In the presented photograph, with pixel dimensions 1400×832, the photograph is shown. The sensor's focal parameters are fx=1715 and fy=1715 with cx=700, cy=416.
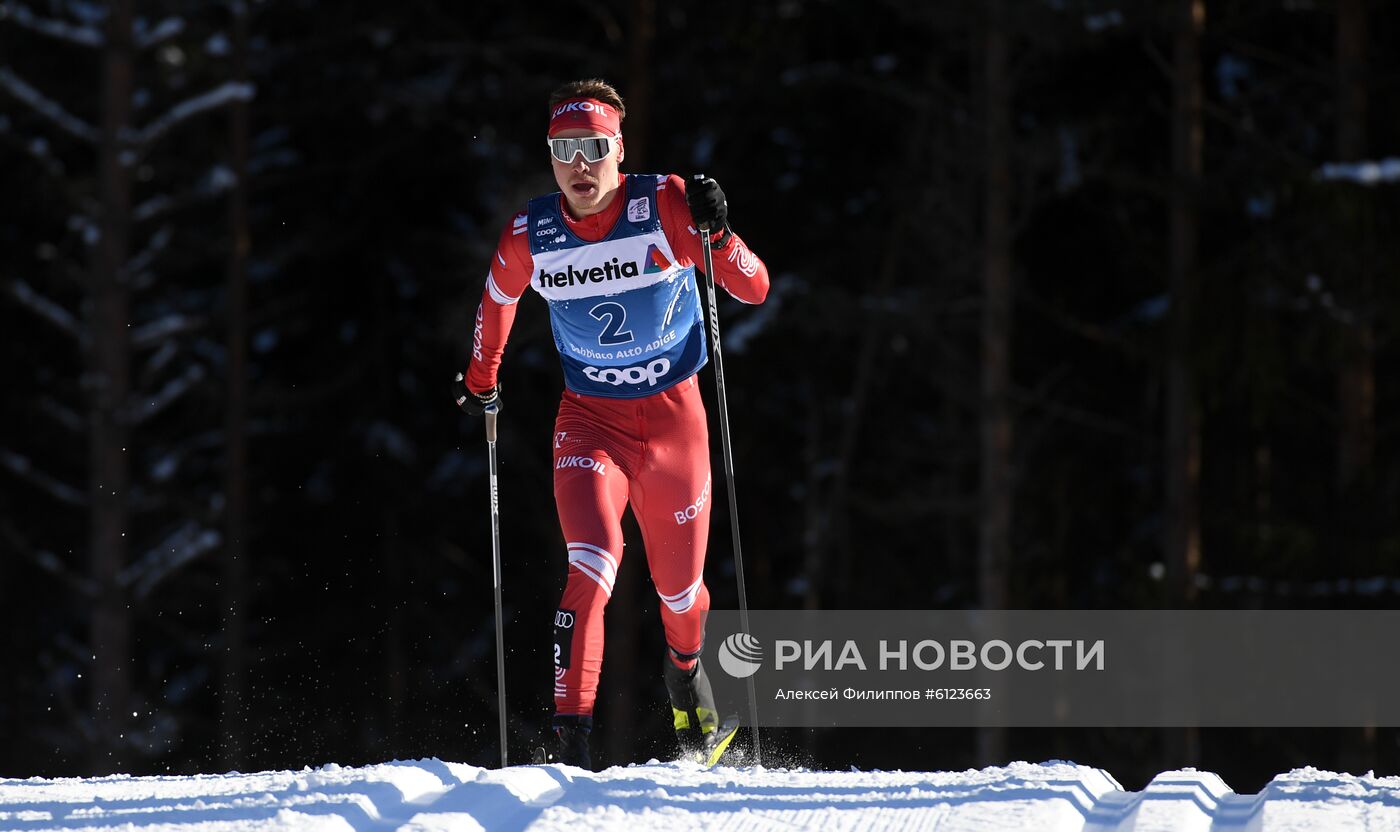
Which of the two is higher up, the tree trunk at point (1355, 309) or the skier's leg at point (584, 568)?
the tree trunk at point (1355, 309)

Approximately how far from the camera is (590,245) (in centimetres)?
568

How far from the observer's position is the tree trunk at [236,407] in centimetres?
1744

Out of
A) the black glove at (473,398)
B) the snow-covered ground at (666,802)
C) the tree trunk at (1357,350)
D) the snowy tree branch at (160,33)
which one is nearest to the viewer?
the snow-covered ground at (666,802)

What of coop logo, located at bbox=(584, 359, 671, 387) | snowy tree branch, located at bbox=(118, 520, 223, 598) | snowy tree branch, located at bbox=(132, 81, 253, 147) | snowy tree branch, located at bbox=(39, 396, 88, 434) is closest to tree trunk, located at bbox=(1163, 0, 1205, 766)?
snowy tree branch, located at bbox=(132, 81, 253, 147)

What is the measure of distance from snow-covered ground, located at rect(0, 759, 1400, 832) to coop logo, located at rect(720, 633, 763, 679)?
3.32 ft

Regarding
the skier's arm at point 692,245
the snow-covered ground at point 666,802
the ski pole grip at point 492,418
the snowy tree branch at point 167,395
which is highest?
the snowy tree branch at point 167,395

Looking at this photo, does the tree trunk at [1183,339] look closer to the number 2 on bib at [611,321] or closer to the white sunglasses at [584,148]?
the number 2 on bib at [611,321]

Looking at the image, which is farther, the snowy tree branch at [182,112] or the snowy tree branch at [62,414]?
the snowy tree branch at [62,414]

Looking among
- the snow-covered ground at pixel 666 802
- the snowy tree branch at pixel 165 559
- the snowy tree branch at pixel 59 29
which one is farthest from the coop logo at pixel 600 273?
the snowy tree branch at pixel 59 29

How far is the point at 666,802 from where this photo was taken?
14.5 feet

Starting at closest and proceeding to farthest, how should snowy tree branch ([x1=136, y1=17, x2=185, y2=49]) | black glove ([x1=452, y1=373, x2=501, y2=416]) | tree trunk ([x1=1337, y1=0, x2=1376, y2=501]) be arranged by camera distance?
black glove ([x1=452, y1=373, x2=501, y2=416])
tree trunk ([x1=1337, y1=0, x2=1376, y2=501])
snowy tree branch ([x1=136, y1=17, x2=185, y2=49])

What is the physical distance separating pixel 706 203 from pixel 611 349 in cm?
66

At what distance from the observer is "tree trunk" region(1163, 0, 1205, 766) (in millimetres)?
13883

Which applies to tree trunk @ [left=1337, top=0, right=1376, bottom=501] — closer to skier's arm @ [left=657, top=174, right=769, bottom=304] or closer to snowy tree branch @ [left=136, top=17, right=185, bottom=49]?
skier's arm @ [left=657, top=174, right=769, bottom=304]
